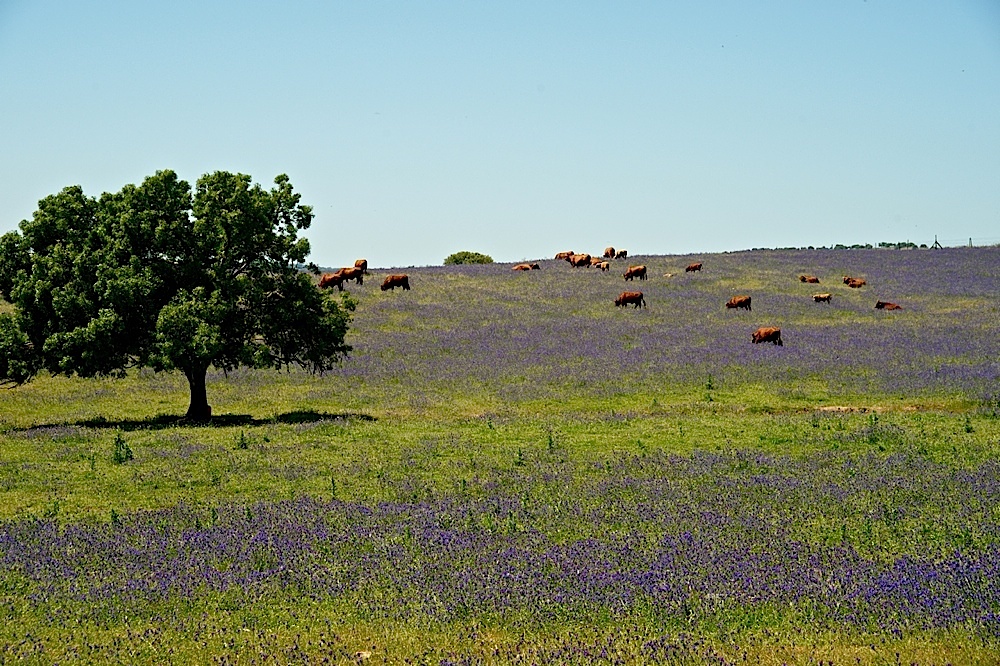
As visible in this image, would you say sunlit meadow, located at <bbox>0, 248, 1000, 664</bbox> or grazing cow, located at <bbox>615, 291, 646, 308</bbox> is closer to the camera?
sunlit meadow, located at <bbox>0, 248, 1000, 664</bbox>

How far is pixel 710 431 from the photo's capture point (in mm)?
24031

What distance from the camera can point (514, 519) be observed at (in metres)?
15.2

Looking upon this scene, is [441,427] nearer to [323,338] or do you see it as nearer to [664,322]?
[323,338]

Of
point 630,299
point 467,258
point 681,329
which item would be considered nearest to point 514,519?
point 681,329

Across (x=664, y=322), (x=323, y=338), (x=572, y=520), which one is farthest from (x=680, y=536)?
(x=664, y=322)

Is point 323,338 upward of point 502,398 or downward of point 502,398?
upward

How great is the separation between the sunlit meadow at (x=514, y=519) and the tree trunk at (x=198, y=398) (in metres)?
1.52

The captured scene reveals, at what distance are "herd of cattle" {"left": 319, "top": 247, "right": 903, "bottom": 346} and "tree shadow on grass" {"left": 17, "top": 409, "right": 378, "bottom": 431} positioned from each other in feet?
48.2

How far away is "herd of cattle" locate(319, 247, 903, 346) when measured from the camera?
44938 millimetres

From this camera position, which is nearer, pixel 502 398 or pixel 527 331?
pixel 502 398

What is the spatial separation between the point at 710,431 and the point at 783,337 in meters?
23.8

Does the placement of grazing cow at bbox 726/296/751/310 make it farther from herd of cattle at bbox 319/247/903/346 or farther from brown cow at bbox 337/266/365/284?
brown cow at bbox 337/266/365/284

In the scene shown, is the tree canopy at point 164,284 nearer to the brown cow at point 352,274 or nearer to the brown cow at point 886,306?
the brown cow at point 352,274

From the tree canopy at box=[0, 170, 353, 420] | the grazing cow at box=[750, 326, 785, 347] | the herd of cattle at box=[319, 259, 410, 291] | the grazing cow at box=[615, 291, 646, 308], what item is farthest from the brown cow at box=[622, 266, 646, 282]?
the tree canopy at box=[0, 170, 353, 420]
